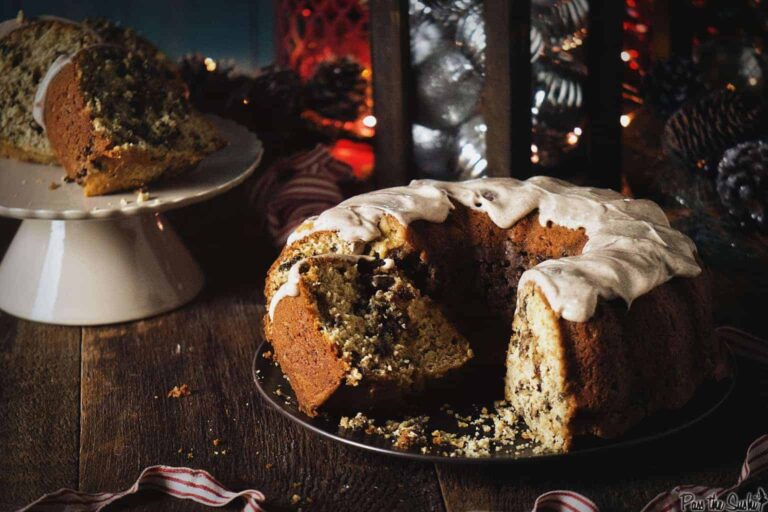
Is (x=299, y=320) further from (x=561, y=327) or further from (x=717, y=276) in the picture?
(x=717, y=276)

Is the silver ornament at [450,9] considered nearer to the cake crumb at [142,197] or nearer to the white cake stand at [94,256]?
the white cake stand at [94,256]

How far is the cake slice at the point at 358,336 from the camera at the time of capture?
1.70 m

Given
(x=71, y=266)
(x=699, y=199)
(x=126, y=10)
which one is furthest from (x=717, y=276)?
(x=126, y=10)

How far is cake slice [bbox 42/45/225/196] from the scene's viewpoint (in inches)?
84.5

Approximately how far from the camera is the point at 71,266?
2275 mm

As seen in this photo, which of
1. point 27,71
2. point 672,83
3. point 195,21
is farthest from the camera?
point 195,21

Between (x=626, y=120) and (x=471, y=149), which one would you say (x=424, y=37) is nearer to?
(x=471, y=149)

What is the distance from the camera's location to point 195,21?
317cm

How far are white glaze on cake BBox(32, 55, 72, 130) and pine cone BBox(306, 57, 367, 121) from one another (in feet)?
2.30

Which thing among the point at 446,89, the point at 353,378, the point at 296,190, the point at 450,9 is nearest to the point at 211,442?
the point at 353,378

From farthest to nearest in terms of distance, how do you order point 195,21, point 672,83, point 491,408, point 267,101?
point 195,21
point 267,101
point 672,83
point 491,408

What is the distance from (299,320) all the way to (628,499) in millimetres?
620

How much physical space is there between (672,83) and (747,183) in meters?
0.61

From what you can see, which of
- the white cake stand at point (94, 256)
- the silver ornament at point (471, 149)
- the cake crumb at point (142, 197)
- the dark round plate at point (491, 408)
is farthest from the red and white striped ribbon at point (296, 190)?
the dark round plate at point (491, 408)
